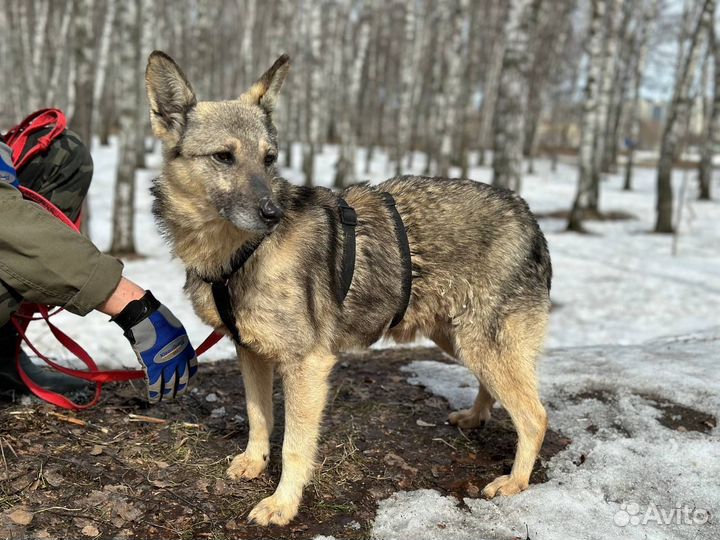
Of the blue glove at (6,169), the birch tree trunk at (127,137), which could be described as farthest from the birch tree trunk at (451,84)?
the blue glove at (6,169)

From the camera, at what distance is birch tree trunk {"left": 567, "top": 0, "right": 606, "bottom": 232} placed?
48.2 feet

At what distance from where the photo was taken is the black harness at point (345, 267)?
2.96m

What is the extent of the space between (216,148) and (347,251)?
882mm

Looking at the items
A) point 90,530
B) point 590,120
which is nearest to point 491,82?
point 590,120

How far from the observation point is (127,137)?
36.4ft

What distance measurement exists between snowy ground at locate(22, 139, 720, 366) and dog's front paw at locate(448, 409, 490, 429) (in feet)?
9.58

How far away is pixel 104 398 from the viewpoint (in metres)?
4.01

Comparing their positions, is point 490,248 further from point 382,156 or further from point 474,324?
point 382,156

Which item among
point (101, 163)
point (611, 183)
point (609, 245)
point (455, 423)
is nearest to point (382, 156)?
point (611, 183)

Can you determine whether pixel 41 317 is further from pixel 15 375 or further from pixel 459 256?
pixel 459 256

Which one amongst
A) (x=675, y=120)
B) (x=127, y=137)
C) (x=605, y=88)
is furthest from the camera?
(x=605, y=88)

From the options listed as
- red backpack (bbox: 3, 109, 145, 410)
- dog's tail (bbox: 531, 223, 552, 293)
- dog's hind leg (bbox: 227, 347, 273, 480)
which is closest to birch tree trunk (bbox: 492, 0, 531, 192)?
dog's tail (bbox: 531, 223, 552, 293)

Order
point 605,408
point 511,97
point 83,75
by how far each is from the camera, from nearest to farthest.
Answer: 1. point 605,408
2. point 511,97
3. point 83,75

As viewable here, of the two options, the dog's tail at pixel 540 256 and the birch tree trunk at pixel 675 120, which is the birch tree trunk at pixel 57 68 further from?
the dog's tail at pixel 540 256
